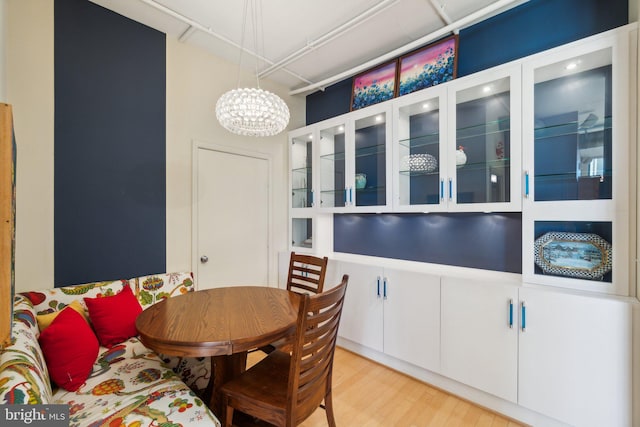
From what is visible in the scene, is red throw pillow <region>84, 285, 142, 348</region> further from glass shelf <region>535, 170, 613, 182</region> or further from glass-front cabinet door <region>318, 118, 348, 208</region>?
glass shelf <region>535, 170, 613, 182</region>

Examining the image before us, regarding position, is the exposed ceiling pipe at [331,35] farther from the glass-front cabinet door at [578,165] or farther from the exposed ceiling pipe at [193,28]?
the glass-front cabinet door at [578,165]

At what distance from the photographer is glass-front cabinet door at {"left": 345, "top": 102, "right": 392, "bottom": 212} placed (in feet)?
8.41

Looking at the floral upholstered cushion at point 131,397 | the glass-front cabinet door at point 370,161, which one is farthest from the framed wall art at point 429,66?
the floral upholstered cushion at point 131,397

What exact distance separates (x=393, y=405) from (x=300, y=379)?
1157 mm

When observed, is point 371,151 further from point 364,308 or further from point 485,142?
point 364,308

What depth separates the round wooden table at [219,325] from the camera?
123 cm

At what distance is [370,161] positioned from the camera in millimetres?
2740

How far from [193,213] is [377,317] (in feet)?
6.81

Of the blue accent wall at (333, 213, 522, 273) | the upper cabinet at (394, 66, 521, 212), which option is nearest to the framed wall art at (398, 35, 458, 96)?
the upper cabinet at (394, 66, 521, 212)

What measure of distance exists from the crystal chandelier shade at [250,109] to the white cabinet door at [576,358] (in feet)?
6.87

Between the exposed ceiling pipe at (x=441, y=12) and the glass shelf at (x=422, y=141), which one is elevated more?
the exposed ceiling pipe at (x=441, y=12)

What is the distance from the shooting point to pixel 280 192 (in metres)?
3.47

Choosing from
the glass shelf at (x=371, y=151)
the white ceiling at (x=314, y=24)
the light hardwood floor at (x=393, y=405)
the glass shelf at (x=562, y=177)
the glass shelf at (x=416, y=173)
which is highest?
the white ceiling at (x=314, y=24)

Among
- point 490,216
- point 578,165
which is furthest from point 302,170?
point 578,165
